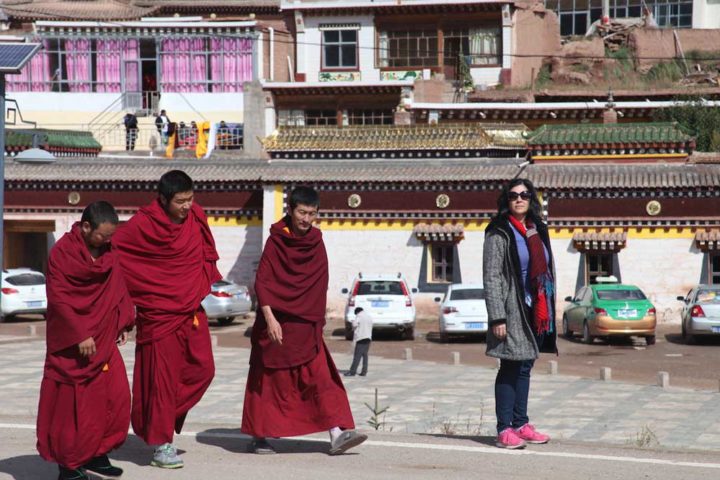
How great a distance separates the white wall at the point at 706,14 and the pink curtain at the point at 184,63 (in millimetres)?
20332

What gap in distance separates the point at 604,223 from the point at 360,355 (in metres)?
12.6

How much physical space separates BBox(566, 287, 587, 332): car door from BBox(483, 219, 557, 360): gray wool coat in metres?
18.6

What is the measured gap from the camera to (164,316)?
9.26 meters

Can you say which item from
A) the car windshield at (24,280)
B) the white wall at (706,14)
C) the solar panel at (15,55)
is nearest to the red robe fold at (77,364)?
the solar panel at (15,55)

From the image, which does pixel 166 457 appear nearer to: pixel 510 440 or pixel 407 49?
pixel 510 440

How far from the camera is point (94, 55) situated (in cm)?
4978

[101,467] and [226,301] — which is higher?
[101,467]

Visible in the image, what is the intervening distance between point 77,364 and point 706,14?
4869 cm

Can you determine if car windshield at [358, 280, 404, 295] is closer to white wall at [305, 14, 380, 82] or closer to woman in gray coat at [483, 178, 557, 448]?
woman in gray coat at [483, 178, 557, 448]

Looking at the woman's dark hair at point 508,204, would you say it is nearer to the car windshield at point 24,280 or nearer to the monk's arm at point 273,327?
the monk's arm at point 273,327

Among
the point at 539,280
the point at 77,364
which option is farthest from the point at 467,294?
the point at 77,364

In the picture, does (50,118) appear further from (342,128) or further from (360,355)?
(360,355)

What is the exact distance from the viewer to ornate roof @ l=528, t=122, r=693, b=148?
31.7m

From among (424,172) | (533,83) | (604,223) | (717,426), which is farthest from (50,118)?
(717,426)
